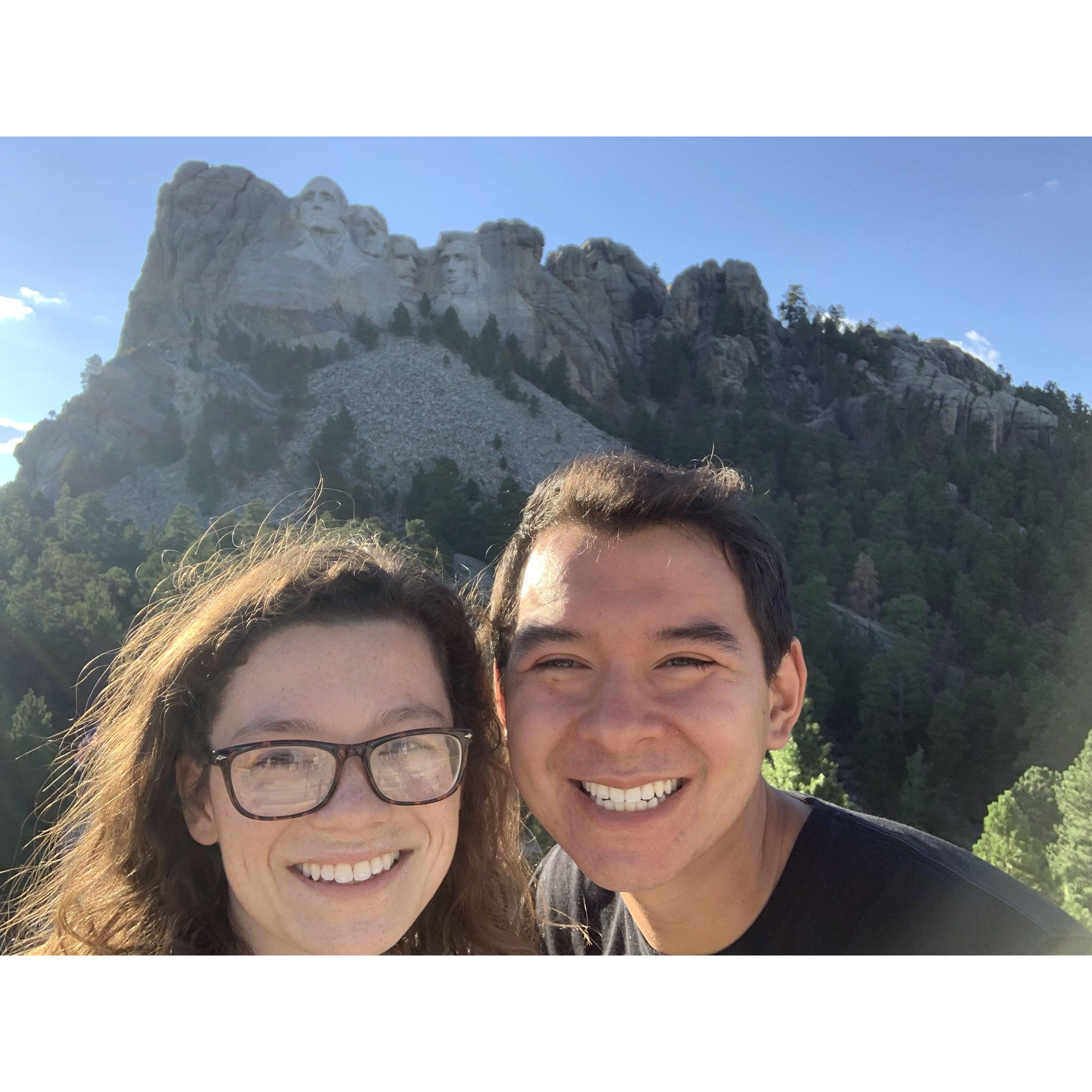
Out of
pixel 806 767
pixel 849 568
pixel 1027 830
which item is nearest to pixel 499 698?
pixel 1027 830

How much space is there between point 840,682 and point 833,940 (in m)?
31.8

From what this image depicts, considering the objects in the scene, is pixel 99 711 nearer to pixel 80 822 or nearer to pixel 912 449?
pixel 80 822

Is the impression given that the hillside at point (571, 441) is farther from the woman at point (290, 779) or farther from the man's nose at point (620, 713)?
the man's nose at point (620, 713)

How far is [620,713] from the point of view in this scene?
6.29 ft

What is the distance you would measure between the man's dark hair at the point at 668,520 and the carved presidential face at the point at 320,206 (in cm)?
7112

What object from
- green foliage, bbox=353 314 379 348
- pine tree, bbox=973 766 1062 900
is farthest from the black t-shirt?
green foliage, bbox=353 314 379 348

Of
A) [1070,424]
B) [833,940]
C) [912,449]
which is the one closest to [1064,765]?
[833,940]

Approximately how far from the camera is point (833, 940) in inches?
83.0

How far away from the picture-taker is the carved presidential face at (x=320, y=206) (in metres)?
66.2

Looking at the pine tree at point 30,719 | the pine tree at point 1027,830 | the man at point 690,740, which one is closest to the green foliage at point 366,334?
the pine tree at point 30,719

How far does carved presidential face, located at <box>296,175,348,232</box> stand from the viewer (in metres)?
66.2

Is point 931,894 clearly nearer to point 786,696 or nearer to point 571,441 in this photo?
point 786,696

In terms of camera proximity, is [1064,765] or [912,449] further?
[912,449]

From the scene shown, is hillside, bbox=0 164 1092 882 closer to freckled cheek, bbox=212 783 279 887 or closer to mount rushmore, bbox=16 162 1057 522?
mount rushmore, bbox=16 162 1057 522
